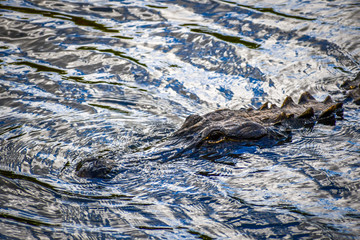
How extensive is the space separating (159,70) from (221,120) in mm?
2860

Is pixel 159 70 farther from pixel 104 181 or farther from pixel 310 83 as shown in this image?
pixel 104 181

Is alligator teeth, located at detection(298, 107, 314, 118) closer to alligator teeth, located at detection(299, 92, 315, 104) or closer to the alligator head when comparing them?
the alligator head

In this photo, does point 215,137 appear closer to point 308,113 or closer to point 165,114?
point 165,114

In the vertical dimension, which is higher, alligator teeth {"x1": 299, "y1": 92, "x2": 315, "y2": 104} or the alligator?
alligator teeth {"x1": 299, "y1": 92, "x2": 315, "y2": 104}

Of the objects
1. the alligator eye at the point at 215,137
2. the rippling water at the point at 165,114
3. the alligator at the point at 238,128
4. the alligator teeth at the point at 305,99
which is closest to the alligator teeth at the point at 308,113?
the alligator at the point at 238,128

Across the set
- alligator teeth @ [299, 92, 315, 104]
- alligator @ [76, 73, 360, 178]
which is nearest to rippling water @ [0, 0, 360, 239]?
alligator @ [76, 73, 360, 178]

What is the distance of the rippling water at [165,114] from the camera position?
3.82m

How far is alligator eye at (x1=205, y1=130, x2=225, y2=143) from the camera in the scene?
16.4 ft

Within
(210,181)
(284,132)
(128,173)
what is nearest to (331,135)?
(284,132)

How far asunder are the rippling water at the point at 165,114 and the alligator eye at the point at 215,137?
27 centimetres

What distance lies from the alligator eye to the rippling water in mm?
268

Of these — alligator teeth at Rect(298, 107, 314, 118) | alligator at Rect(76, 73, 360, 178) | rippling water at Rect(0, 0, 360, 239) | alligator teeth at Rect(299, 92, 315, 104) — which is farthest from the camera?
alligator teeth at Rect(299, 92, 315, 104)

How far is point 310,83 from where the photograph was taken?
23.9 ft

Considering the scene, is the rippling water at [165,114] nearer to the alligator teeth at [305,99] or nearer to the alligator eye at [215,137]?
the alligator eye at [215,137]
